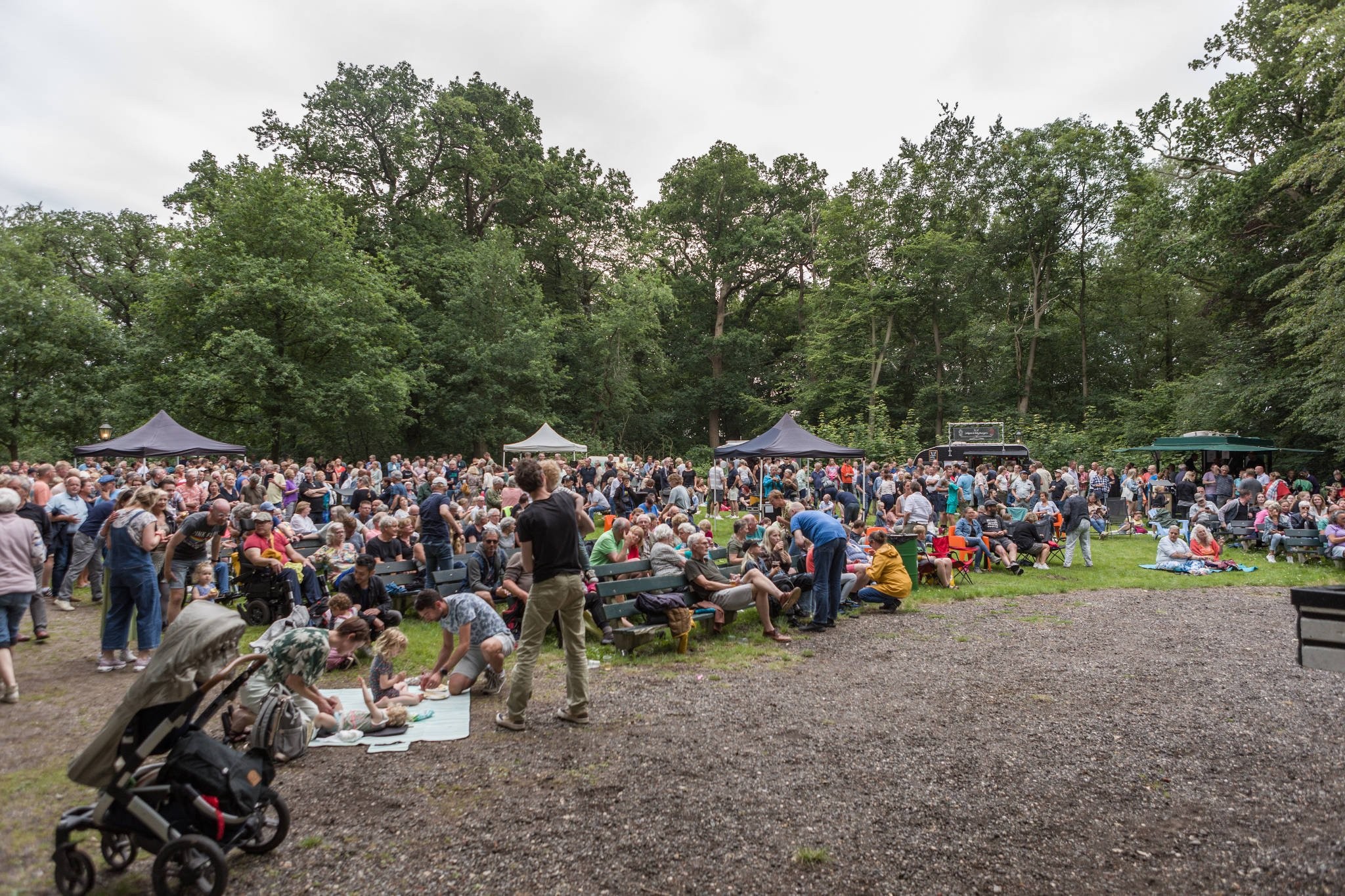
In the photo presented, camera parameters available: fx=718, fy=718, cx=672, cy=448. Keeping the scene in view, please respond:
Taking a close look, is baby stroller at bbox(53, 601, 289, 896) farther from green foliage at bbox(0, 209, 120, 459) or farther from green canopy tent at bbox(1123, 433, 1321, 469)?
green foliage at bbox(0, 209, 120, 459)

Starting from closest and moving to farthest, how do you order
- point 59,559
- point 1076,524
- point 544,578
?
point 544,578
point 59,559
point 1076,524

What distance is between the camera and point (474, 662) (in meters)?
5.99

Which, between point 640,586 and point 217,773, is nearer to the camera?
point 217,773

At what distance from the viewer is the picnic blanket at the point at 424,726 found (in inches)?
194

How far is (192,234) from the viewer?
24.9m

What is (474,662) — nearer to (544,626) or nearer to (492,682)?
(492,682)

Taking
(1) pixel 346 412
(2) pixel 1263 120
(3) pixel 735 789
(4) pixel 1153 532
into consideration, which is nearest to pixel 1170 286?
(2) pixel 1263 120

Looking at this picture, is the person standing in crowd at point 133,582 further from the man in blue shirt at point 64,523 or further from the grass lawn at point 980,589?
the man in blue shirt at point 64,523

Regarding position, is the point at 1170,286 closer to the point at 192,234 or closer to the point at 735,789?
the point at 735,789

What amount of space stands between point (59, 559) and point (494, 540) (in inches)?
224

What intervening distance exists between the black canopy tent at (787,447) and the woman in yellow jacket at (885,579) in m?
7.42

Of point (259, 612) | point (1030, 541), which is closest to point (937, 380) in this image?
point (1030, 541)

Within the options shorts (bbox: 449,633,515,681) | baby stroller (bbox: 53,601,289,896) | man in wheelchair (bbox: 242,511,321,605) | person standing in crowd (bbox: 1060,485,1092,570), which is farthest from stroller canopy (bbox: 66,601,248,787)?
person standing in crowd (bbox: 1060,485,1092,570)

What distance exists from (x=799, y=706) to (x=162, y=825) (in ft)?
13.5
